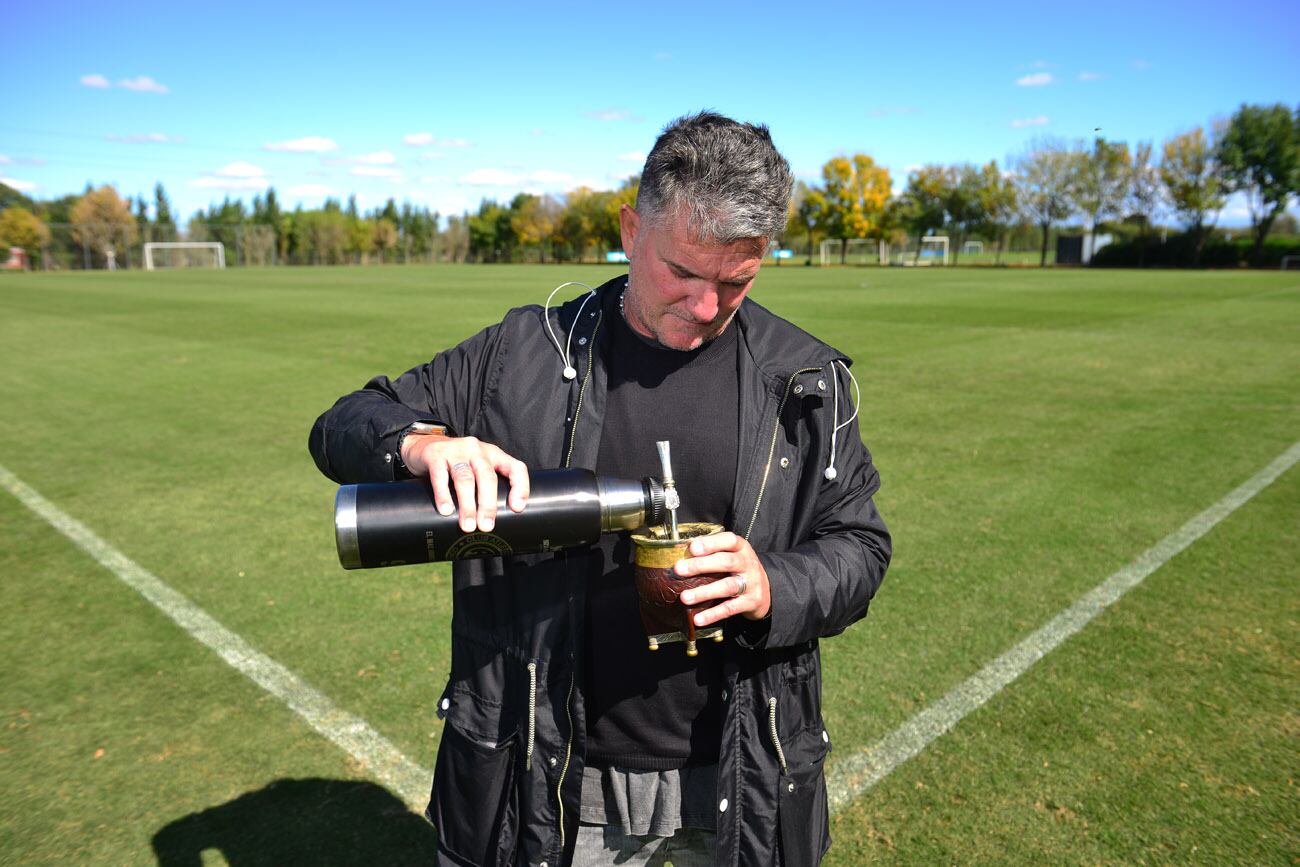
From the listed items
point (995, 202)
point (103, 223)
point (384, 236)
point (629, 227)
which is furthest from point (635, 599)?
point (384, 236)

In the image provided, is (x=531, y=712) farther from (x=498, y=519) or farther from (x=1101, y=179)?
(x=1101, y=179)

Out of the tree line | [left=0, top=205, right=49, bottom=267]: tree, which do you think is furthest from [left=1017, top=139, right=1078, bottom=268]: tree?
[left=0, top=205, right=49, bottom=267]: tree

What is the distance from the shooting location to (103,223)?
8694 centimetres

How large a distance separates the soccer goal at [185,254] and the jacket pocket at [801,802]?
9619 cm

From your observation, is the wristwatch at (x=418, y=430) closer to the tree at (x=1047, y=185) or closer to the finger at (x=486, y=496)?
the finger at (x=486, y=496)

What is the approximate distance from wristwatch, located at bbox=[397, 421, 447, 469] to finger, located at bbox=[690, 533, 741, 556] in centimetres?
67

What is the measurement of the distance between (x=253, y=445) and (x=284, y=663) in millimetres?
5528

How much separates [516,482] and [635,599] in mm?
573

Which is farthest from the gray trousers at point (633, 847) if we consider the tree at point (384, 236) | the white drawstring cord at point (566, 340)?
the tree at point (384, 236)

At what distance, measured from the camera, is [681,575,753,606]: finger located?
5.40ft

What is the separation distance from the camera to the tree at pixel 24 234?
260 ft

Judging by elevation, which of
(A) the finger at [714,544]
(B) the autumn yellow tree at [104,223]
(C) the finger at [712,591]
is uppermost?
(B) the autumn yellow tree at [104,223]

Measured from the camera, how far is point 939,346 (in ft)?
54.9

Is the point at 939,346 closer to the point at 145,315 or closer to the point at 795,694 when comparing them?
the point at 795,694
